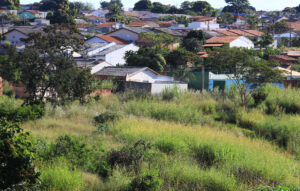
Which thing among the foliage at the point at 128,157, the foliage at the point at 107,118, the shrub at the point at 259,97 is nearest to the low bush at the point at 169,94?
the shrub at the point at 259,97

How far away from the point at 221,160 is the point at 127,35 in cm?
4374

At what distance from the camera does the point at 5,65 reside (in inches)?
954

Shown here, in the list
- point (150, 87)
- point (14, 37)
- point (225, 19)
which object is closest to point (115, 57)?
point (150, 87)

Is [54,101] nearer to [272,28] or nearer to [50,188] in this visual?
[50,188]

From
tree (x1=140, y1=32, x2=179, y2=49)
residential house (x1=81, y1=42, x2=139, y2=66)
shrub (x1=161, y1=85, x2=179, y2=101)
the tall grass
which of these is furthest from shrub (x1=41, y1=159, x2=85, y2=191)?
tree (x1=140, y1=32, x2=179, y2=49)

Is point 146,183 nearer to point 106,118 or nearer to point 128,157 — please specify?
point 128,157

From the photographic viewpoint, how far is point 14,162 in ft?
17.3

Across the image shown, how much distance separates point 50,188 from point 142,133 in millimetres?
4480

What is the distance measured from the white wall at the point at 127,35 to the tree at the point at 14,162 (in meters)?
44.8

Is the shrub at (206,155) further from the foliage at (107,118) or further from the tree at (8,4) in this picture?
the tree at (8,4)

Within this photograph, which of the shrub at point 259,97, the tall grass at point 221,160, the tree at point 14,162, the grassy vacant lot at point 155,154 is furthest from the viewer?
the shrub at point 259,97

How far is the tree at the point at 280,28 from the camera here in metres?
73.2

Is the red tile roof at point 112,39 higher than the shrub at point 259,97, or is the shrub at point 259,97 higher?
the red tile roof at point 112,39

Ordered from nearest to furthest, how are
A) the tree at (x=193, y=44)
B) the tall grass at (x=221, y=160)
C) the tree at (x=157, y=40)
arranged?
the tall grass at (x=221, y=160) → the tree at (x=157, y=40) → the tree at (x=193, y=44)
